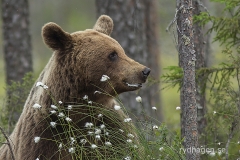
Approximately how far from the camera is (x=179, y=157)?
4895 mm

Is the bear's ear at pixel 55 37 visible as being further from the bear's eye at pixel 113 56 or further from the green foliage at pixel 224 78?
the green foliage at pixel 224 78

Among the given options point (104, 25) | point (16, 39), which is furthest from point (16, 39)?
point (104, 25)

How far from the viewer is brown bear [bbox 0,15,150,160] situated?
225 inches

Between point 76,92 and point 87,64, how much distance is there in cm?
32

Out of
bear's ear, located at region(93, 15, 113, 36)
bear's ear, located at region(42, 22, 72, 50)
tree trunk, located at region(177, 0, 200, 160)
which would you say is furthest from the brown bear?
tree trunk, located at region(177, 0, 200, 160)

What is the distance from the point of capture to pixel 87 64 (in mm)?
5922

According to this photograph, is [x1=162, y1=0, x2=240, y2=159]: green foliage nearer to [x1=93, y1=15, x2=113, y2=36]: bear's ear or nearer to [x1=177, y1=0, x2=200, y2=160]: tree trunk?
[x1=93, y1=15, x2=113, y2=36]: bear's ear

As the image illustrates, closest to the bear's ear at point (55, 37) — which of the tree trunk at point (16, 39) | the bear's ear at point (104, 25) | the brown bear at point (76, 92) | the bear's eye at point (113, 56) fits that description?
the brown bear at point (76, 92)

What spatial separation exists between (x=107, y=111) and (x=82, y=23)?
3289 centimetres

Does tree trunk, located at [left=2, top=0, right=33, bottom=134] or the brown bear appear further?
tree trunk, located at [left=2, top=0, right=33, bottom=134]

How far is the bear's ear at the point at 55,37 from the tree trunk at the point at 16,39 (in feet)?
15.7

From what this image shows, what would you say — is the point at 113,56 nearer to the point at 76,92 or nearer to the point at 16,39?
the point at 76,92

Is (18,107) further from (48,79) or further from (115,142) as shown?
(115,142)

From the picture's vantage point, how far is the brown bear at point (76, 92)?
571cm
